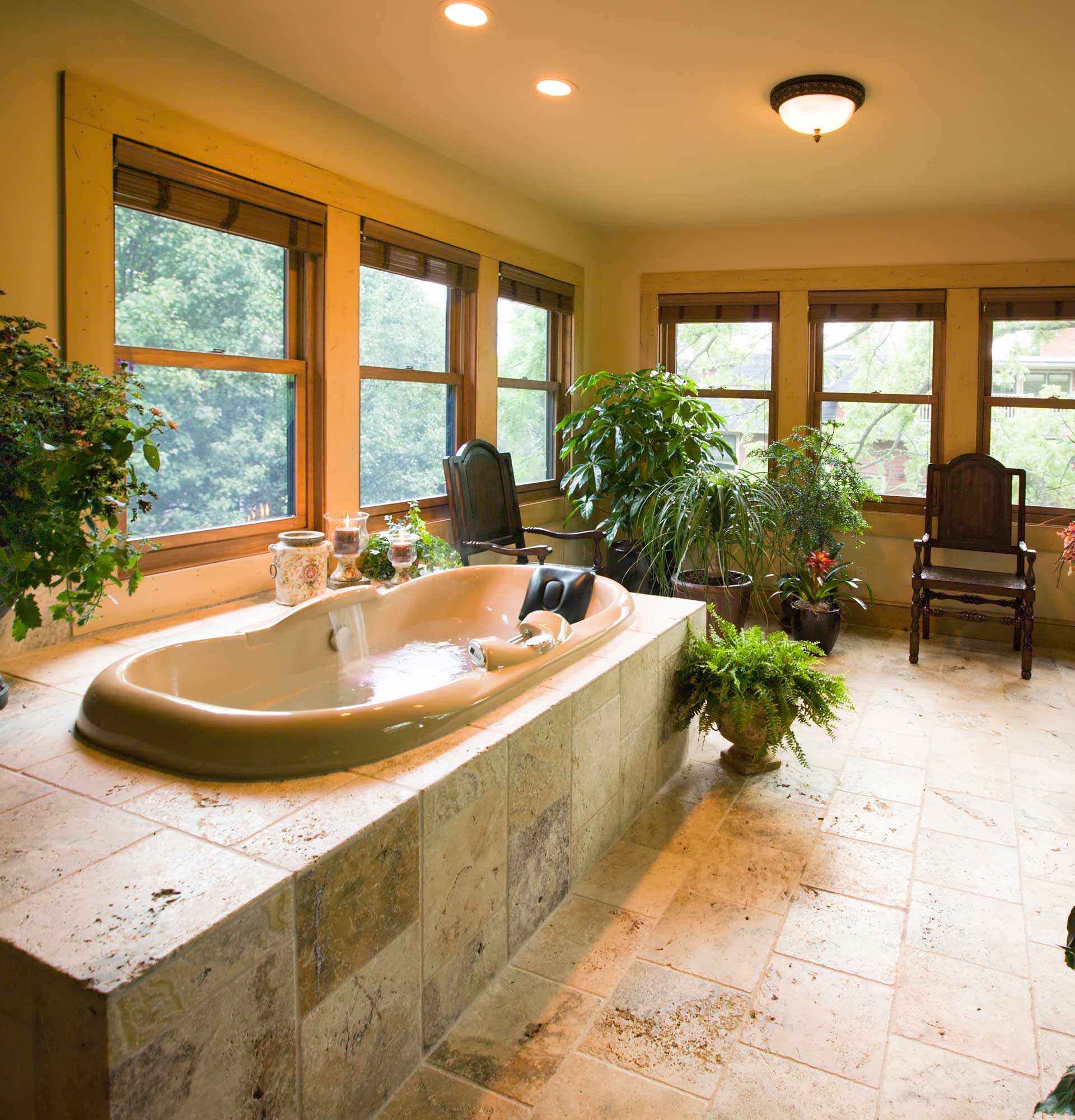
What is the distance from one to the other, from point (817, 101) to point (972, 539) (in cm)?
261

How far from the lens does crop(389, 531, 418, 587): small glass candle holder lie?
3379mm

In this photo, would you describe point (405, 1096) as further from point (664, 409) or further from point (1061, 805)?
point (664, 409)

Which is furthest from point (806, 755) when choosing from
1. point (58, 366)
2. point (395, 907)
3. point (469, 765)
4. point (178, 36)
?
point (178, 36)

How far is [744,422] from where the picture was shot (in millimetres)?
5539

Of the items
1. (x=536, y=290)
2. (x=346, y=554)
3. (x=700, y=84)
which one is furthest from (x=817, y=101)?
(x=346, y=554)

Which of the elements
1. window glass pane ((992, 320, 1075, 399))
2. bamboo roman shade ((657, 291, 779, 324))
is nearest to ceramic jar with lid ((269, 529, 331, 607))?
bamboo roman shade ((657, 291, 779, 324))

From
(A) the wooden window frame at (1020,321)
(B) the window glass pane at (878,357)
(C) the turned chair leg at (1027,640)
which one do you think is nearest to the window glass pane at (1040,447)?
(A) the wooden window frame at (1020,321)

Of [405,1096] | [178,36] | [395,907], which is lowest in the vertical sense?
[405,1096]

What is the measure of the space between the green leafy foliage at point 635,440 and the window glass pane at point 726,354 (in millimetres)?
599

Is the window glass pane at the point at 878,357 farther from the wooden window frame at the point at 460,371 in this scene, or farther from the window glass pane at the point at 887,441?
the wooden window frame at the point at 460,371

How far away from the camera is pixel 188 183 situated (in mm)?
2793

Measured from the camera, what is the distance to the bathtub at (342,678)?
5.51ft

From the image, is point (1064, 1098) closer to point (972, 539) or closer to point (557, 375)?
point (972, 539)

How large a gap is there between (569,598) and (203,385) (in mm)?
1446
